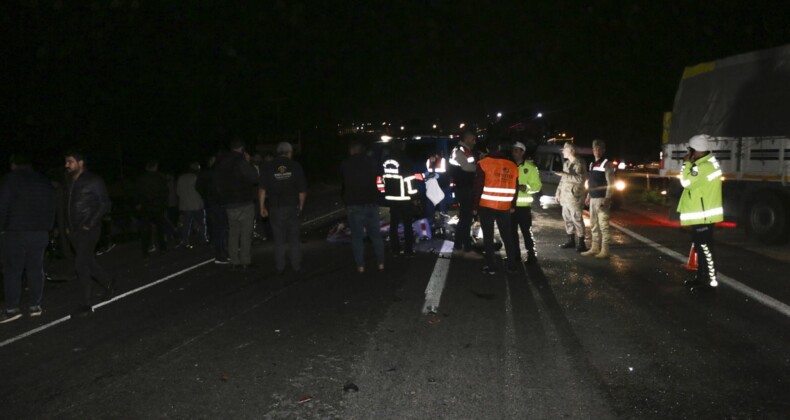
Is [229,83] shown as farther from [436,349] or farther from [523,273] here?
[436,349]

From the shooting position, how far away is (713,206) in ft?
25.4

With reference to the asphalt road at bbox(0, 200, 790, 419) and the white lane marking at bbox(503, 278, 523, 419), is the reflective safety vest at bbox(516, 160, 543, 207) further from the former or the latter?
the white lane marking at bbox(503, 278, 523, 419)

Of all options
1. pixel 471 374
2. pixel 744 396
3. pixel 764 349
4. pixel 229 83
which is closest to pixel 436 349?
pixel 471 374

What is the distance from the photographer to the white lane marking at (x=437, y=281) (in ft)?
23.8

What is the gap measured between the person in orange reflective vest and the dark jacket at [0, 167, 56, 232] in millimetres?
5160

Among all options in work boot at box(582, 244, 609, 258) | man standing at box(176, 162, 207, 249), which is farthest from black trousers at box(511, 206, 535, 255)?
man standing at box(176, 162, 207, 249)

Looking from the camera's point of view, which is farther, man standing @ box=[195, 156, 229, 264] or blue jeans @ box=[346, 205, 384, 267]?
man standing @ box=[195, 156, 229, 264]

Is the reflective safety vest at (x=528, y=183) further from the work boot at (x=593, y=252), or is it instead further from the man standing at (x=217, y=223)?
the man standing at (x=217, y=223)

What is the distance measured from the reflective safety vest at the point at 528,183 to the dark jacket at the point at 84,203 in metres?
5.78

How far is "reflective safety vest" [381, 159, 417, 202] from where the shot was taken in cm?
1018

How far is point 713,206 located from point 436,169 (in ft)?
21.1

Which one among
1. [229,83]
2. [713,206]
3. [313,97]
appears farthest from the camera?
[313,97]

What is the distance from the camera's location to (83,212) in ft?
22.9

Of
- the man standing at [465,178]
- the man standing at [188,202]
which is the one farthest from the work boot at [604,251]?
the man standing at [188,202]
